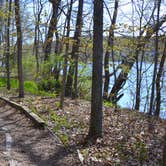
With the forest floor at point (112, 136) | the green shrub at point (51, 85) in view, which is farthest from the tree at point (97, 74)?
the green shrub at point (51, 85)

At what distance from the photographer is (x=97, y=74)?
27.2 feet

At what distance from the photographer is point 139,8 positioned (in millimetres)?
18406

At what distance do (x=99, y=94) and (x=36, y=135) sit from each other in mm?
2274

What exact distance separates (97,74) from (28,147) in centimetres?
242

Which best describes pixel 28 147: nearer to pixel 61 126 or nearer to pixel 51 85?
pixel 61 126

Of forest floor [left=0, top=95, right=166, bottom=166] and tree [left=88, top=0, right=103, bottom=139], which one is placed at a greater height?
tree [left=88, top=0, right=103, bottom=139]

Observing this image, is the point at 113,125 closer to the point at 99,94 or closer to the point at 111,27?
the point at 99,94

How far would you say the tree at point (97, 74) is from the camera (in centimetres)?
816

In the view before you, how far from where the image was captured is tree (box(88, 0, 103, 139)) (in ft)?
26.8

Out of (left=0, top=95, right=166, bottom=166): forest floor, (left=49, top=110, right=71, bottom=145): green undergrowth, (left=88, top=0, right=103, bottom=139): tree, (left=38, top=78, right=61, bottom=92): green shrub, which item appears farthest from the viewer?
(left=38, top=78, right=61, bottom=92): green shrub

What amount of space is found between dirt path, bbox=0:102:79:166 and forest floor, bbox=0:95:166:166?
0.85ft

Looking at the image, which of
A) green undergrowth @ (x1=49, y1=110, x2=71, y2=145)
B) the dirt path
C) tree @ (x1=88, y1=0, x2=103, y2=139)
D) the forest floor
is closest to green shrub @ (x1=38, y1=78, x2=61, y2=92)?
the forest floor

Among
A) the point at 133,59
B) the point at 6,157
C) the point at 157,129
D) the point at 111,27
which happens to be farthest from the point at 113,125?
the point at 133,59

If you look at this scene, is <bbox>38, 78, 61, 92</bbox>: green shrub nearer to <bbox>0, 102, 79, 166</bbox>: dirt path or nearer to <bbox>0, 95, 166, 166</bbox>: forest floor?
<bbox>0, 95, 166, 166</bbox>: forest floor
